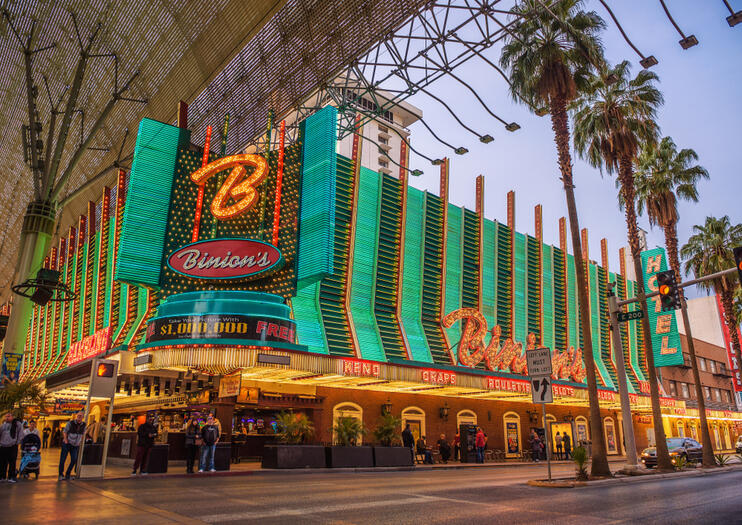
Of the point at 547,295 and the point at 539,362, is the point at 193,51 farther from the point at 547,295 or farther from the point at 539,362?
the point at 547,295

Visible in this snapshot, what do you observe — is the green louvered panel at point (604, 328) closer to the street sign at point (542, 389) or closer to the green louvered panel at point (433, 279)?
the green louvered panel at point (433, 279)

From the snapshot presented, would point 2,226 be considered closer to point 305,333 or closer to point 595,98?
point 305,333

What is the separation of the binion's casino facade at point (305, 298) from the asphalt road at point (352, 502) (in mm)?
8209

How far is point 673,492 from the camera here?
14.1 meters

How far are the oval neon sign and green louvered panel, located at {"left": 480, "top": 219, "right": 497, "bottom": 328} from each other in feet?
51.8

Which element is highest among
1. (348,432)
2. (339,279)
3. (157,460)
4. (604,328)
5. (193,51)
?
(193,51)

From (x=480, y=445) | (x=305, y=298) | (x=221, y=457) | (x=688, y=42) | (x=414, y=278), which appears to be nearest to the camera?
(x=688, y=42)

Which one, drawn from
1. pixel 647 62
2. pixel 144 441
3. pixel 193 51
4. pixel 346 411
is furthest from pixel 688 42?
pixel 346 411

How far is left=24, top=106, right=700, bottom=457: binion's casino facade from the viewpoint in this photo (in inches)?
908

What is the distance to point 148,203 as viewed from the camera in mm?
25562

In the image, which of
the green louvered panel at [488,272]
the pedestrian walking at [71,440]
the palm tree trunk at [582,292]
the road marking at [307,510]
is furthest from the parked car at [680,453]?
the pedestrian walking at [71,440]

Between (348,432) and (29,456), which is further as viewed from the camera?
(348,432)

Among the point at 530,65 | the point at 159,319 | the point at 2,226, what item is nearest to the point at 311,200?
the point at 159,319

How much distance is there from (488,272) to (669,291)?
16694mm
